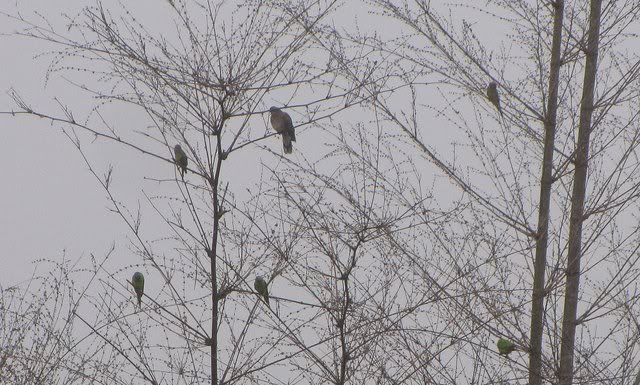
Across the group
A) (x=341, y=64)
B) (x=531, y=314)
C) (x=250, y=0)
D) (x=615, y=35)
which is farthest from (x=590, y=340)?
(x=250, y=0)

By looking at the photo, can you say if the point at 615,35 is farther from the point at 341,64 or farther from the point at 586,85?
the point at 341,64

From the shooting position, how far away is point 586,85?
19.7 feet

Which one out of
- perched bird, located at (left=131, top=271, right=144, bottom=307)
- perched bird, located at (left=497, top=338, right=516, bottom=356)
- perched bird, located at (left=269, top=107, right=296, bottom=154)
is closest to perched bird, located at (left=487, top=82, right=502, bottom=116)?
perched bird, located at (left=269, top=107, right=296, bottom=154)

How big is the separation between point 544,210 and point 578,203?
0.25m

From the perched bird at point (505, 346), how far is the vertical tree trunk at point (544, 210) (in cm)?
13

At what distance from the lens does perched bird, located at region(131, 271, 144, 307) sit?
5559 millimetres

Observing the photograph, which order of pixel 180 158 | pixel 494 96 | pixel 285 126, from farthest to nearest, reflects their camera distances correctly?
pixel 285 126
pixel 494 96
pixel 180 158

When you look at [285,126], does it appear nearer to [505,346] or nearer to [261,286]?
[261,286]

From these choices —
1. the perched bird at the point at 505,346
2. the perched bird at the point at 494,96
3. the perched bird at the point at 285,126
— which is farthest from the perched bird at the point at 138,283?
the perched bird at the point at 494,96

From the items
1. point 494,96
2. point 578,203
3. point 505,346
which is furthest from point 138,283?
point 578,203

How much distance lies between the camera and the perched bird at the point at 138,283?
556 centimetres

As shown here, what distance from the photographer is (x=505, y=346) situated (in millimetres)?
5758

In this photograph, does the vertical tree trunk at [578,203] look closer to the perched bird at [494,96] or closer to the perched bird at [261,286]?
the perched bird at [494,96]

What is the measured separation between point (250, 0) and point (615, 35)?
243 cm
